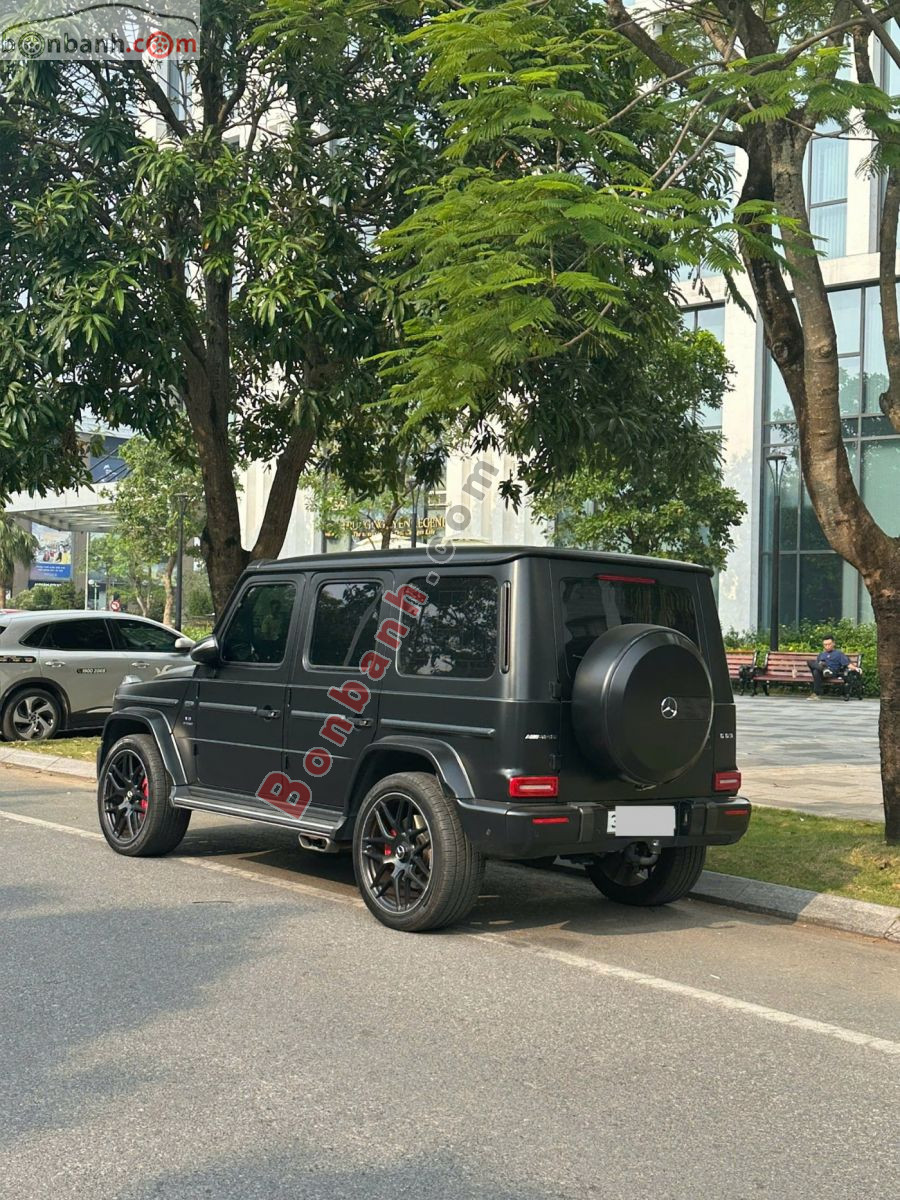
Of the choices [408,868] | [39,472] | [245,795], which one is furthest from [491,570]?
[39,472]

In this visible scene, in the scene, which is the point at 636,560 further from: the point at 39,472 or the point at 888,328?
the point at 39,472

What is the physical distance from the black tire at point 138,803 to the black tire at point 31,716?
7.22 m

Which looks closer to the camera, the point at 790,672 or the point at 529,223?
the point at 529,223

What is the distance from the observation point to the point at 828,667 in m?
29.0

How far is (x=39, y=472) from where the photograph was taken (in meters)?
13.9

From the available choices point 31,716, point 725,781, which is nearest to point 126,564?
point 31,716

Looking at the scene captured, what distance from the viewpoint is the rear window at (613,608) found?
6.61m

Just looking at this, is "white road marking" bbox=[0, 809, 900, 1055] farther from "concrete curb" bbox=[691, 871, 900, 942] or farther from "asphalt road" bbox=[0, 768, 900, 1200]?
"concrete curb" bbox=[691, 871, 900, 942]

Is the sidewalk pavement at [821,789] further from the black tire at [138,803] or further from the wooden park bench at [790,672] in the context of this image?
the wooden park bench at [790,672]

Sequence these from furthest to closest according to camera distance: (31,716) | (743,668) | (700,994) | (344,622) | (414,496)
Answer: (743,668) < (414,496) < (31,716) < (344,622) < (700,994)

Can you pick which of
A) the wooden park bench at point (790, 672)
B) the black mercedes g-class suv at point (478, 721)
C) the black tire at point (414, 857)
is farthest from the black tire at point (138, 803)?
the wooden park bench at point (790, 672)

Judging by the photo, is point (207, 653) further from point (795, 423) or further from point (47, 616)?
point (795, 423)

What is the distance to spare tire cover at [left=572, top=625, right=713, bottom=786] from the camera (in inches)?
251

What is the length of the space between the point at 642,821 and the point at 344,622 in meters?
1.96
